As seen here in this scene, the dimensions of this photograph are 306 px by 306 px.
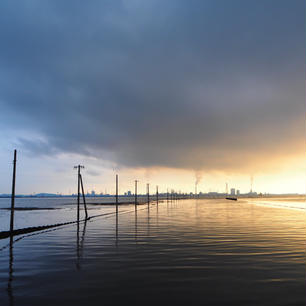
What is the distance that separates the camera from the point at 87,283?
12914mm

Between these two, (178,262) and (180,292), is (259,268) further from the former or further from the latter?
(180,292)

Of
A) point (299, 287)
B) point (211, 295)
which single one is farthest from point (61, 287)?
point (299, 287)

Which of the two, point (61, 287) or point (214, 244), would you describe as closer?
point (61, 287)

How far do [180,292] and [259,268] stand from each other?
6.01 m

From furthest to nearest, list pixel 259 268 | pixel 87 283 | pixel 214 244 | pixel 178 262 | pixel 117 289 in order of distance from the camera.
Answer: pixel 214 244 < pixel 178 262 < pixel 259 268 < pixel 87 283 < pixel 117 289

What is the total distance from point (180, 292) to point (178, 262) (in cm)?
557

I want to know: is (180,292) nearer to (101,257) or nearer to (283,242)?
(101,257)

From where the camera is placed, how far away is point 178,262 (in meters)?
17.0

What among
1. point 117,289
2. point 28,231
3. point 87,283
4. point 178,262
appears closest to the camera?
point 117,289

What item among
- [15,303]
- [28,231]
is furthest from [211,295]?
[28,231]

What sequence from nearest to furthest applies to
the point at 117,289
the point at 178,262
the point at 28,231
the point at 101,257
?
1. the point at 117,289
2. the point at 178,262
3. the point at 101,257
4. the point at 28,231

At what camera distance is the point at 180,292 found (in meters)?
11.5

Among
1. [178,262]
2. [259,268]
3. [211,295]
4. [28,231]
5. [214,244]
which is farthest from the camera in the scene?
[28,231]

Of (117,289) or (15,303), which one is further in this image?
(117,289)
